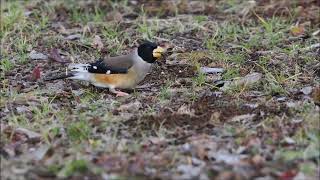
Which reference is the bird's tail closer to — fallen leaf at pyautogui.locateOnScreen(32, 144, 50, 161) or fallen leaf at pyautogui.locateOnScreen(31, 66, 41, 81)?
fallen leaf at pyautogui.locateOnScreen(31, 66, 41, 81)

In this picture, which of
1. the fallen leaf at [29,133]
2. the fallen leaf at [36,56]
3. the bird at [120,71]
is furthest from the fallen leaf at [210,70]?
the fallen leaf at [29,133]

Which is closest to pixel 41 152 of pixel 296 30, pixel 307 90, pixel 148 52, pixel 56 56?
pixel 148 52

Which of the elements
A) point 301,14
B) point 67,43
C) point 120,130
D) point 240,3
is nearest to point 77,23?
point 67,43

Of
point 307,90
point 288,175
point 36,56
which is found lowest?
point 36,56

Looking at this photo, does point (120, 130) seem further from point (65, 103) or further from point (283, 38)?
point (283, 38)

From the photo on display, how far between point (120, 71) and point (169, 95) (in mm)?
542

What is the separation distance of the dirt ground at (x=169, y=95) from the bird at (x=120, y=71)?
4.6 inches

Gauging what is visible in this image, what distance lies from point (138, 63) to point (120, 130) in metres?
1.32

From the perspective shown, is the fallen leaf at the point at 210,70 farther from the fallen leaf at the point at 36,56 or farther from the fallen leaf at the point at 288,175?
the fallen leaf at the point at 288,175

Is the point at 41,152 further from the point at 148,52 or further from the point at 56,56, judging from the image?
the point at 56,56

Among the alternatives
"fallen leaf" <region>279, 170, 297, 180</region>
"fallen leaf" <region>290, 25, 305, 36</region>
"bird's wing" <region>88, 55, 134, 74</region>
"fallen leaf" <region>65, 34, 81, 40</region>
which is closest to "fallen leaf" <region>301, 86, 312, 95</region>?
"bird's wing" <region>88, 55, 134, 74</region>

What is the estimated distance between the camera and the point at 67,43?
328 inches

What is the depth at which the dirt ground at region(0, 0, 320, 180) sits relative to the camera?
16.2 ft

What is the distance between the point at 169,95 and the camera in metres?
6.52
